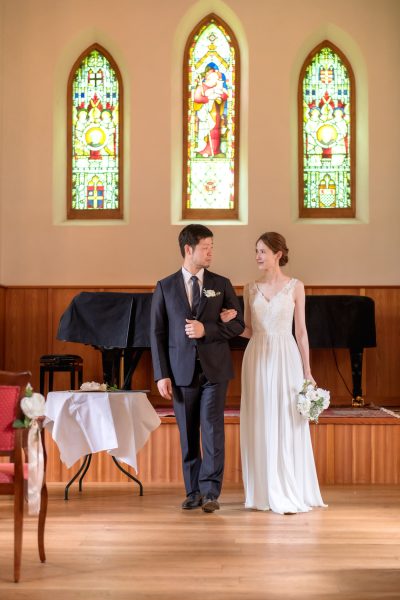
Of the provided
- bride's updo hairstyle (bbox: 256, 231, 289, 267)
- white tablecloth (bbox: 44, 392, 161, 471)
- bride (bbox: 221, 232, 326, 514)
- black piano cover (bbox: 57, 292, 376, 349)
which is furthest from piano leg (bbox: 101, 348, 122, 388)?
bride's updo hairstyle (bbox: 256, 231, 289, 267)

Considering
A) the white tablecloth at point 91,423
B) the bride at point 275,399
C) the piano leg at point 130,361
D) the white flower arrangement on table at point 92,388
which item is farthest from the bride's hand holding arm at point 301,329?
the piano leg at point 130,361

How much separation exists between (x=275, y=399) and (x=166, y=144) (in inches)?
220

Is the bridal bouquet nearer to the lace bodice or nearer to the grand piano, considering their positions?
the lace bodice

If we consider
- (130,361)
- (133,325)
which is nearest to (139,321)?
(133,325)

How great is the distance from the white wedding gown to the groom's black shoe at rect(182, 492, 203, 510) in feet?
1.01

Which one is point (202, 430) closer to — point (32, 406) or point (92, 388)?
point (92, 388)

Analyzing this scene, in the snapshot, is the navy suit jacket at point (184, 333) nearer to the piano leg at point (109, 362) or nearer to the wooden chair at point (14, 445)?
the wooden chair at point (14, 445)

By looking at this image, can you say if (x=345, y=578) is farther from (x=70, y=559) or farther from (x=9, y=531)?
(x=9, y=531)

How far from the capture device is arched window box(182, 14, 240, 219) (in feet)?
35.5

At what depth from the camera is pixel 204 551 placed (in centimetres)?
423

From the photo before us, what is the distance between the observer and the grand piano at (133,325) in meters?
8.45

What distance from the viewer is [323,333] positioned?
8617 mm

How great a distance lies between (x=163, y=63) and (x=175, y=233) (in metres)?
1.99

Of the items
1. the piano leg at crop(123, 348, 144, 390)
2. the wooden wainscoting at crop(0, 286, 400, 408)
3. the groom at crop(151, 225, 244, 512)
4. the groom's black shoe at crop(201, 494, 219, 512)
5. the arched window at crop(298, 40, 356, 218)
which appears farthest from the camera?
the arched window at crop(298, 40, 356, 218)
